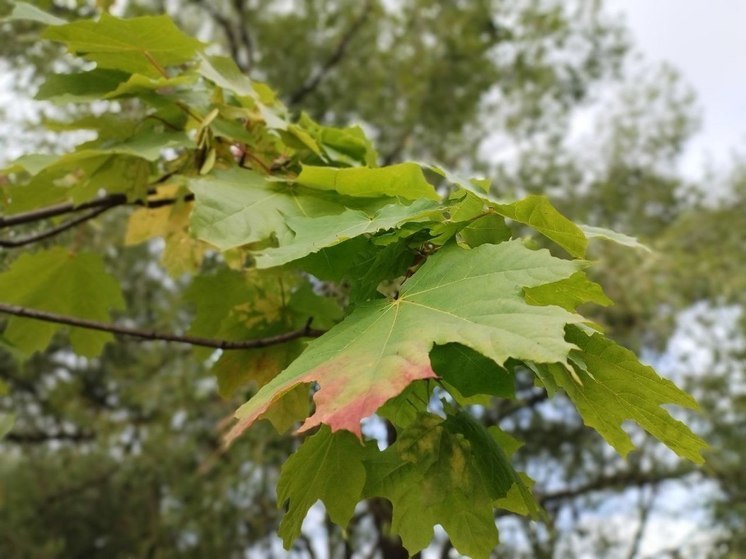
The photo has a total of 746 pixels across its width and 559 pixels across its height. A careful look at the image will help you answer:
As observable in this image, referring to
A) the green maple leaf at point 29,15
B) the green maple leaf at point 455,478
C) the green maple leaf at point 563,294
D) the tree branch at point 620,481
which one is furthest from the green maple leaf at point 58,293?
the tree branch at point 620,481

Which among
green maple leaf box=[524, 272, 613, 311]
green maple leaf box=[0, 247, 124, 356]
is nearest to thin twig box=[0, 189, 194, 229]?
green maple leaf box=[0, 247, 124, 356]

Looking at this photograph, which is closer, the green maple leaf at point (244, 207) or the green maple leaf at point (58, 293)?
the green maple leaf at point (244, 207)

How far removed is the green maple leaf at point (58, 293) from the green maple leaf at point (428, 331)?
0.87 m

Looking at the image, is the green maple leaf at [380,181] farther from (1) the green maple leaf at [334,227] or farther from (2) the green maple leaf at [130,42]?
(2) the green maple leaf at [130,42]

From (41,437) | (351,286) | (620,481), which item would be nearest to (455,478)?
(351,286)

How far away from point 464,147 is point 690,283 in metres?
2.33

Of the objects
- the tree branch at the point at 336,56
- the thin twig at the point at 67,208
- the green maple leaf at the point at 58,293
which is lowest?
the tree branch at the point at 336,56

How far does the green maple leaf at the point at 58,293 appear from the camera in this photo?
140 centimetres

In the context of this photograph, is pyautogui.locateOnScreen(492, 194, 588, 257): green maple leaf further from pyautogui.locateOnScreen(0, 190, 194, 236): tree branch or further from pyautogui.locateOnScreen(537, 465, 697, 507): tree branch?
pyautogui.locateOnScreen(537, 465, 697, 507): tree branch

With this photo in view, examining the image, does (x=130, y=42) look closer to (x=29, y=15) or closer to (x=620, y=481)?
(x=29, y=15)

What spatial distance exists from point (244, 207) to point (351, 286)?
173 mm

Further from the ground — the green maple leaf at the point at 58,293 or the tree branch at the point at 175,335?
the tree branch at the point at 175,335

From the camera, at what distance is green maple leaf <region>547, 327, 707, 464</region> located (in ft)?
2.46

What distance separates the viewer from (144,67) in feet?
3.84
